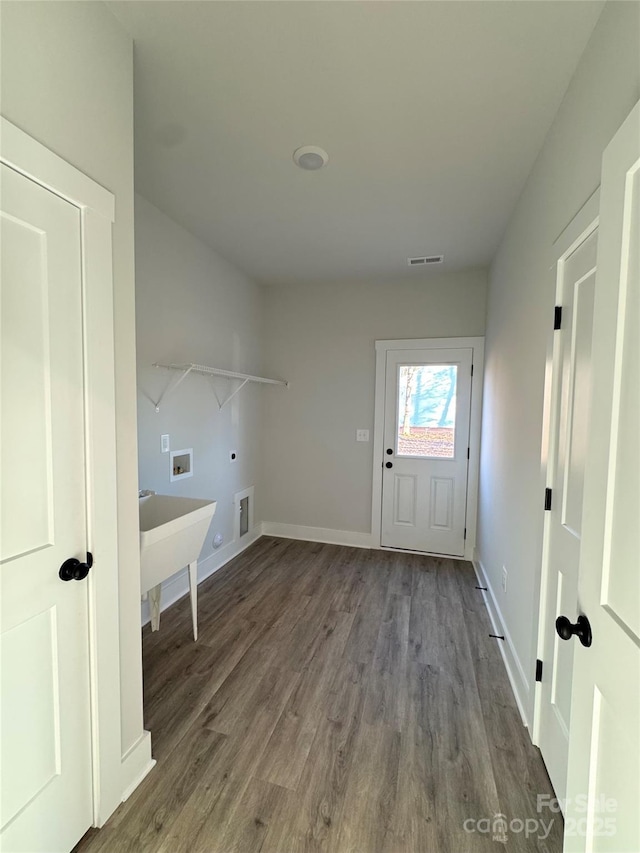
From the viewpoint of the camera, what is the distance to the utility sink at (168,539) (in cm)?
179

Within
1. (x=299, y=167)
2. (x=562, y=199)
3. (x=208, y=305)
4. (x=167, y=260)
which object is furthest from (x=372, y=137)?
(x=208, y=305)

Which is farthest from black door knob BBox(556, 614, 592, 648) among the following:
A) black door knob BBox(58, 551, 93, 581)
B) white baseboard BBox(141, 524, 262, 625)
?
white baseboard BBox(141, 524, 262, 625)

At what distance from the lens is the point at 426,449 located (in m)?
3.62

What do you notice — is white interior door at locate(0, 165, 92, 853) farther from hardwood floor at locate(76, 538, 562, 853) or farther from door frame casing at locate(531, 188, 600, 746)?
door frame casing at locate(531, 188, 600, 746)

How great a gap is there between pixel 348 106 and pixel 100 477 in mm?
1789

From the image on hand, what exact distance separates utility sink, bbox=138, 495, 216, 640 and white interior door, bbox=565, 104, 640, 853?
1690 millimetres

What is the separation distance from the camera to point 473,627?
8.07 feet

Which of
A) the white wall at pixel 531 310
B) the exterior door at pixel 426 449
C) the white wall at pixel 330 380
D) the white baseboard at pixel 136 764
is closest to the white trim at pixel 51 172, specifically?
the white wall at pixel 531 310

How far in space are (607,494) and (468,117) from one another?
1712mm

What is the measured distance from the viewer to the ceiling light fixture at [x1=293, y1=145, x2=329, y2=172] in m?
1.83

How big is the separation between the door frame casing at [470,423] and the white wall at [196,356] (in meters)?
1.29

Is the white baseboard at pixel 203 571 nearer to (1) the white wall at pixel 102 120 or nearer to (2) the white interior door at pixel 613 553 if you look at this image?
(1) the white wall at pixel 102 120

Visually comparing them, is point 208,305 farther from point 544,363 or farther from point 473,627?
point 473,627

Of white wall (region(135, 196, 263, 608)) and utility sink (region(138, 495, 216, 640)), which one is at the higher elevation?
white wall (region(135, 196, 263, 608))
